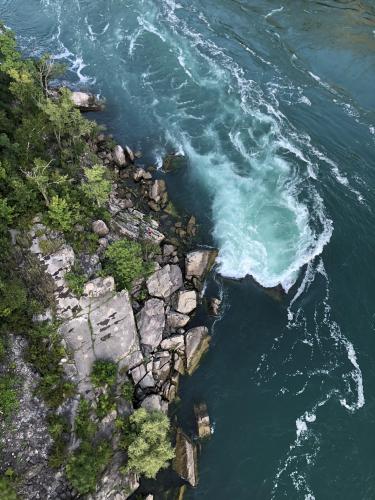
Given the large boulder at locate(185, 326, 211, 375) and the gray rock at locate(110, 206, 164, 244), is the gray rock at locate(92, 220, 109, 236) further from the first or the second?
the large boulder at locate(185, 326, 211, 375)

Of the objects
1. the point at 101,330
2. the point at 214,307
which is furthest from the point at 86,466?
the point at 214,307

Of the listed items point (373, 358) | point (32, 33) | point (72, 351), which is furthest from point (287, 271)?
point (32, 33)

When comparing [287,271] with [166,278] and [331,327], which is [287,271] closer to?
[331,327]

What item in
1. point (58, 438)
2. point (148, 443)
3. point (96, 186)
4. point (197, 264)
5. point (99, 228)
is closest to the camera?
point (58, 438)

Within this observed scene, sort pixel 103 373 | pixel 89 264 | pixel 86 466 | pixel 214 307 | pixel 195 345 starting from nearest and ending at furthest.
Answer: pixel 86 466, pixel 103 373, pixel 89 264, pixel 195 345, pixel 214 307

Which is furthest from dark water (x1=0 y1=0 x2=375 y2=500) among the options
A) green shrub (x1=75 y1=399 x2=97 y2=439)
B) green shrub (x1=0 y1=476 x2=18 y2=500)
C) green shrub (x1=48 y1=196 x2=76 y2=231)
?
green shrub (x1=48 y1=196 x2=76 y2=231)

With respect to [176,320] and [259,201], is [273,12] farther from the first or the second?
[176,320]
